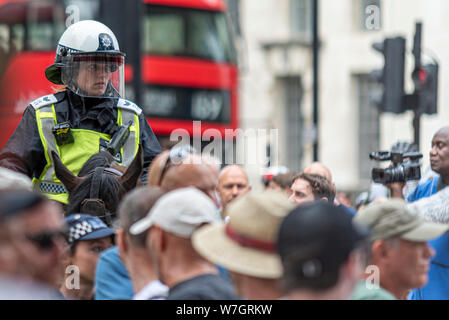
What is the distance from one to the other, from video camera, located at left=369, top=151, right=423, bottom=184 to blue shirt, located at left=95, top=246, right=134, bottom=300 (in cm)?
282

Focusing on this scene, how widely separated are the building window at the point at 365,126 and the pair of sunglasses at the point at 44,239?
2370cm

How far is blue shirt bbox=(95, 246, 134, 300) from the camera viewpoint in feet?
13.2

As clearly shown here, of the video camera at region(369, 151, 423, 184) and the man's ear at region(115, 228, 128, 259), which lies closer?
the man's ear at region(115, 228, 128, 259)

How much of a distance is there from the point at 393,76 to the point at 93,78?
620cm

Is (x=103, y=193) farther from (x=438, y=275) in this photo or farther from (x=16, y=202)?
(x=438, y=275)

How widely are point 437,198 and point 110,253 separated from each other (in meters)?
1.90

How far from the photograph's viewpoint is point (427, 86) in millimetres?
10922

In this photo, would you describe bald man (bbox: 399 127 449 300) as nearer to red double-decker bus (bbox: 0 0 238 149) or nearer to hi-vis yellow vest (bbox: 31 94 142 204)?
hi-vis yellow vest (bbox: 31 94 142 204)

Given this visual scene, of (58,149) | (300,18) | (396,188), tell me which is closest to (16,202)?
(58,149)

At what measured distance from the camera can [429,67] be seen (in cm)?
1095

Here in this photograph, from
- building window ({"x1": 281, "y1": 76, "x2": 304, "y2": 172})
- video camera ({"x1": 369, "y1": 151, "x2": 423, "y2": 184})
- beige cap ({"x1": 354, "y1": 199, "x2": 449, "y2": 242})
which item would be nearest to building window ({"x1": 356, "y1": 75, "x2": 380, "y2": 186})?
building window ({"x1": 281, "y1": 76, "x2": 304, "y2": 172})

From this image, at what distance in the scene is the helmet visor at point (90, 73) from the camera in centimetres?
520

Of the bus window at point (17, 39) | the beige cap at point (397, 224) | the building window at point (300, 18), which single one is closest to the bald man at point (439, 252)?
the beige cap at point (397, 224)
